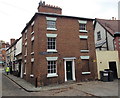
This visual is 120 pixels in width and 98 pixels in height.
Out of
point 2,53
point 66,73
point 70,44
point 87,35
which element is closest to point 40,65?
point 66,73

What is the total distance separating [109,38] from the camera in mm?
18047

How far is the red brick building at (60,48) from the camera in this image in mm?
12922

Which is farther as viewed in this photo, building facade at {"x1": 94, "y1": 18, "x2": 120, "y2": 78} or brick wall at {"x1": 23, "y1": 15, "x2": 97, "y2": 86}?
building facade at {"x1": 94, "y1": 18, "x2": 120, "y2": 78}

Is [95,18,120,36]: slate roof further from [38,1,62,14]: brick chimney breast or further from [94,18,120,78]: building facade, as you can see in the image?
[38,1,62,14]: brick chimney breast

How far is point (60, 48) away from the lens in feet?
45.4

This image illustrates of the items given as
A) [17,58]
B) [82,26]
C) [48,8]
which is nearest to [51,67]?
[82,26]

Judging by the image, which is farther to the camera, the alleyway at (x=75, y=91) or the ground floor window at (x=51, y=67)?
the ground floor window at (x=51, y=67)

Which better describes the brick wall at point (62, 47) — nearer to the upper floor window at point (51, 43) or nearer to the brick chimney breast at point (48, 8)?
the upper floor window at point (51, 43)

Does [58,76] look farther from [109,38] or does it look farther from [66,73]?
[109,38]

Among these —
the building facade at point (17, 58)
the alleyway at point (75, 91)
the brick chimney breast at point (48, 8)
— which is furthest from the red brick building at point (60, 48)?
the building facade at point (17, 58)

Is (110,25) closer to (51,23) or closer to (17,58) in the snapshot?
(51,23)

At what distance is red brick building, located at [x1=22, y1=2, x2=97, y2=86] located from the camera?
12922 mm

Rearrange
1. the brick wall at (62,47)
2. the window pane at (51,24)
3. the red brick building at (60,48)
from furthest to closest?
1. the window pane at (51,24)
2. the red brick building at (60,48)
3. the brick wall at (62,47)

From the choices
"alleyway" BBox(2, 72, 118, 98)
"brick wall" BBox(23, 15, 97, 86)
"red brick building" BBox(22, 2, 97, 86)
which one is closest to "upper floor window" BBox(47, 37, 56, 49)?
"red brick building" BBox(22, 2, 97, 86)
